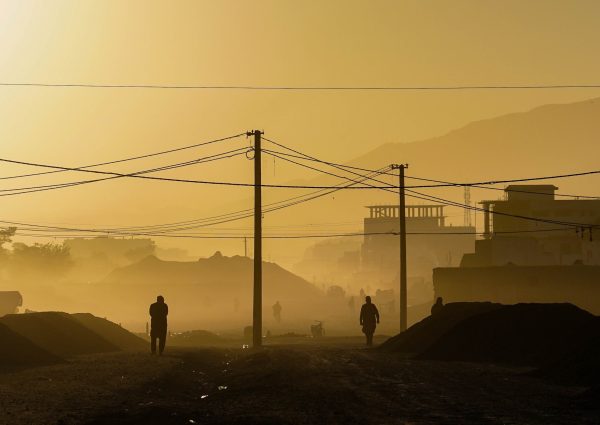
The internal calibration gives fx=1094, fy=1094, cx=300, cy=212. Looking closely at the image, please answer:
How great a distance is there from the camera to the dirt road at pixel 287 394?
19.2m

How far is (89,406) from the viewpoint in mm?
21625

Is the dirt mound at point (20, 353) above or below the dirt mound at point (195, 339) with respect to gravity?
above

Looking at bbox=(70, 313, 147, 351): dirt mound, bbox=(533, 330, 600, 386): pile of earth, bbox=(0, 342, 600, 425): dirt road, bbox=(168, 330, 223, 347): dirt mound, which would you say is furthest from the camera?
bbox=(168, 330, 223, 347): dirt mound

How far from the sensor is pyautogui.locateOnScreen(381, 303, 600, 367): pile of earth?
3284 centimetres

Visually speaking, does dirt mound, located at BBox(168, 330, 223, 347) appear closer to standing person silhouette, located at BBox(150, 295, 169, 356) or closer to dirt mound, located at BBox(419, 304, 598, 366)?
standing person silhouette, located at BBox(150, 295, 169, 356)

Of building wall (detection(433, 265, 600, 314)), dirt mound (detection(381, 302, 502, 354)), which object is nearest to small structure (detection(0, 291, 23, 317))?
building wall (detection(433, 265, 600, 314))

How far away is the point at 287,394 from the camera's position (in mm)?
22969

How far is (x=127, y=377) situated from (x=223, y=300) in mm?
154493

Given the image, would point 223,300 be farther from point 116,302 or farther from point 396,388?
point 396,388

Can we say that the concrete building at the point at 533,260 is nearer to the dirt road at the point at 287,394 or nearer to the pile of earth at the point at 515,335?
the pile of earth at the point at 515,335

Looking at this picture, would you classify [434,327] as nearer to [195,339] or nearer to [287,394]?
[287,394]

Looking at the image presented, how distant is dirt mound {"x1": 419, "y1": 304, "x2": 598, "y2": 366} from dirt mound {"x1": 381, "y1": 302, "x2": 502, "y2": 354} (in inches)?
85.3

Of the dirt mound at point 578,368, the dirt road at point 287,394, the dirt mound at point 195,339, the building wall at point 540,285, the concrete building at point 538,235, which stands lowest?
the dirt mound at point 195,339

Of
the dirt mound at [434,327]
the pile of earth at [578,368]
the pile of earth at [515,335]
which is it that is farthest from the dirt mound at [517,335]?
the pile of earth at [578,368]
